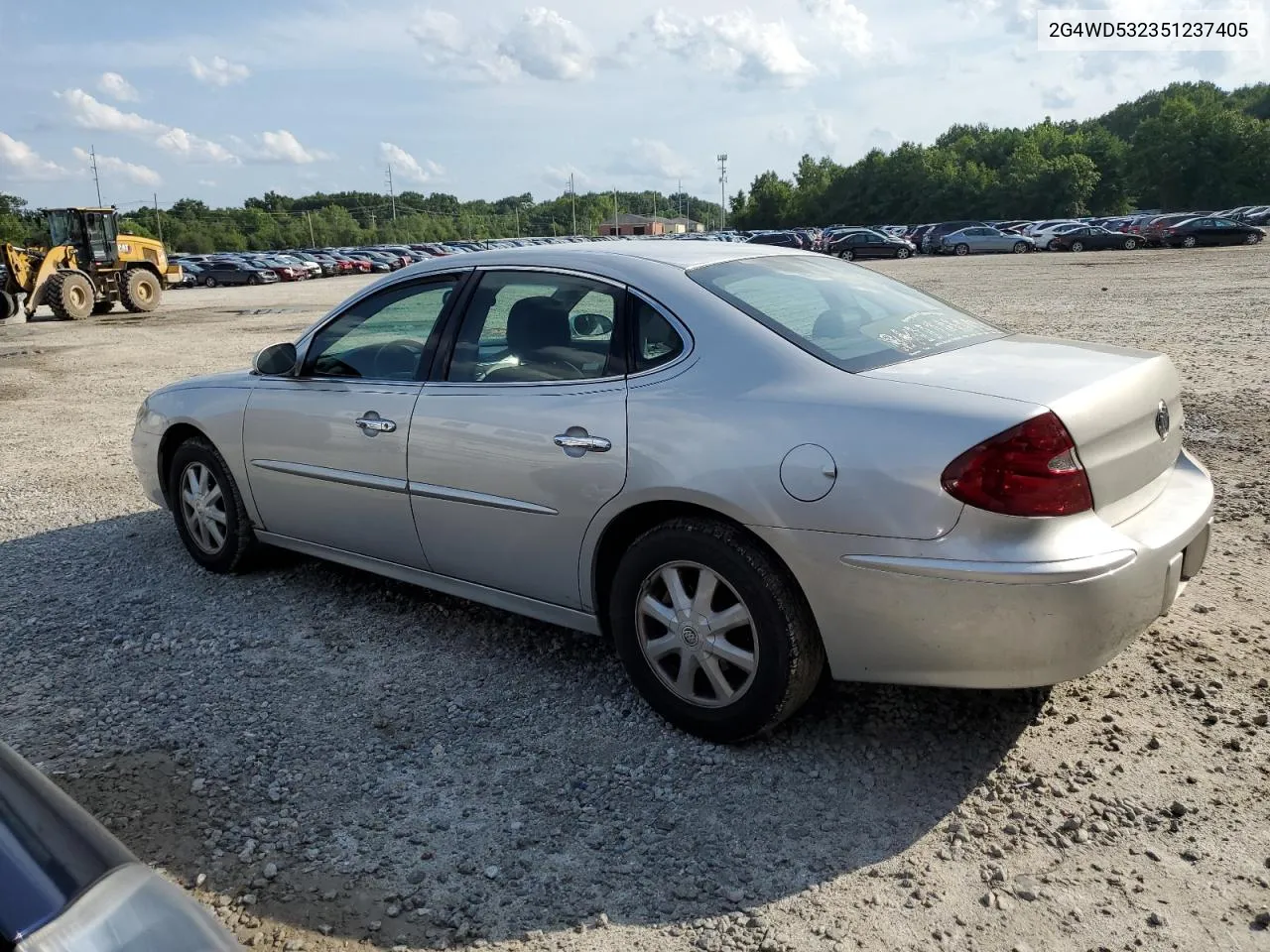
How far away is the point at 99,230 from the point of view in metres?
27.2

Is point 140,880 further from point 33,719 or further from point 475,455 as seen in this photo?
point 33,719

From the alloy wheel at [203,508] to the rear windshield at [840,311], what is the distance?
2838mm

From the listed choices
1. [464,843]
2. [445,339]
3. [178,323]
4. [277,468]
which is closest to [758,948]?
A: [464,843]

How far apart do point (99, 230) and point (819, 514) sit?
29020 millimetres

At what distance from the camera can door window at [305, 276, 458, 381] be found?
422 cm

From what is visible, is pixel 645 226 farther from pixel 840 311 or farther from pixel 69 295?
pixel 840 311

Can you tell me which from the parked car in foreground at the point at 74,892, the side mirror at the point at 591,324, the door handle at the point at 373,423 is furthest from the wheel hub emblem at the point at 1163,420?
the parked car in foreground at the point at 74,892

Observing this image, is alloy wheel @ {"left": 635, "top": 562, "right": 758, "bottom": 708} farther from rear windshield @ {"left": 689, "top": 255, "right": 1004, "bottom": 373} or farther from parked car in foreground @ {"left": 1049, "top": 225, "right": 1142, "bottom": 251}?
parked car in foreground @ {"left": 1049, "top": 225, "right": 1142, "bottom": 251}

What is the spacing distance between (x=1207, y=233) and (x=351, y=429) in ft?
150

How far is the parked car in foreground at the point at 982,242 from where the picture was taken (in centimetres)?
5056

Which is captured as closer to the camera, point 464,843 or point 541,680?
point 464,843

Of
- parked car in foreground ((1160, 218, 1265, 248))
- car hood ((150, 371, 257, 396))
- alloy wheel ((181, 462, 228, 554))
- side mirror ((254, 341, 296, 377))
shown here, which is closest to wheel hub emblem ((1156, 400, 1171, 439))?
side mirror ((254, 341, 296, 377))

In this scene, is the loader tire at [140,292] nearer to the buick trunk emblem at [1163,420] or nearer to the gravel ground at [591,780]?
the gravel ground at [591,780]

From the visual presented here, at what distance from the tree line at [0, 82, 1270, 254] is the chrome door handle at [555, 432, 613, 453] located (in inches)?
2541
